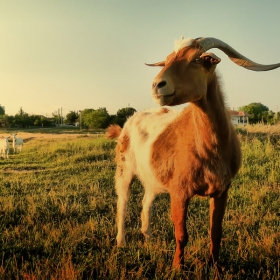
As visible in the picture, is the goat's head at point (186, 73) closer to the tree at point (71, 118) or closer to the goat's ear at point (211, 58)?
the goat's ear at point (211, 58)

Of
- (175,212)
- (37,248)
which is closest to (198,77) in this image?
(175,212)

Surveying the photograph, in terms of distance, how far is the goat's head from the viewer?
230 centimetres

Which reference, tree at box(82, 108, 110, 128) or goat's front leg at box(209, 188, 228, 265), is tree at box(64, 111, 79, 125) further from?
goat's front leg at box(209, 188, 228, 265)

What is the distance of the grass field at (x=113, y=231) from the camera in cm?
305

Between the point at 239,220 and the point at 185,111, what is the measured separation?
220cm

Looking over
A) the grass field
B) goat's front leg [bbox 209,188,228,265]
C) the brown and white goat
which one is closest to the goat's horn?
the brown and white goat

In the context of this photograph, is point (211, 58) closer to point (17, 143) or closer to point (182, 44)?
point (182, 44)

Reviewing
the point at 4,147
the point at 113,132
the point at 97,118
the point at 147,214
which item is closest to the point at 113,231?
the point at 147,214

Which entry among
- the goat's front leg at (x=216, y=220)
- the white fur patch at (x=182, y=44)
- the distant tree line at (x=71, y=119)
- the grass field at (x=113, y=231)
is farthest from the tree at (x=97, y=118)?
the white fur patch at (x=182, y=44)

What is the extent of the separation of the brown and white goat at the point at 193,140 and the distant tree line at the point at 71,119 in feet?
32.5

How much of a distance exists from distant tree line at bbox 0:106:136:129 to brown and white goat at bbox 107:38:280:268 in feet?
32.5

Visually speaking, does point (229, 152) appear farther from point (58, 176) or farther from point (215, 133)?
point (58, 176)

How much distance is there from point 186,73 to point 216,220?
161 cm

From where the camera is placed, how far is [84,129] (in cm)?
2008
